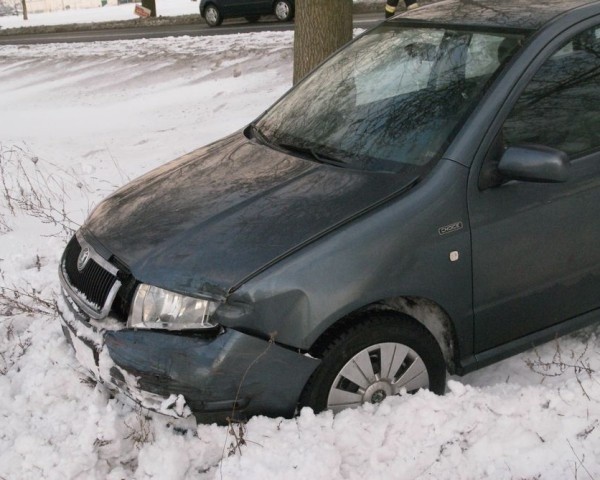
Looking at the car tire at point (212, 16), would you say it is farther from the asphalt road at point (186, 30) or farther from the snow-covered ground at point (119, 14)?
the snow-covered ground at point (119, 14)

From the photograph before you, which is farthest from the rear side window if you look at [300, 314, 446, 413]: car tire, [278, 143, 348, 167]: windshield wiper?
[300, 314, 446, 413]: car tire

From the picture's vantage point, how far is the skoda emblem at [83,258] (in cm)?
325

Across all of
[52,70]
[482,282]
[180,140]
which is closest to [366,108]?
[482,282]

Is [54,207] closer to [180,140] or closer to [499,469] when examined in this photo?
[180,140]

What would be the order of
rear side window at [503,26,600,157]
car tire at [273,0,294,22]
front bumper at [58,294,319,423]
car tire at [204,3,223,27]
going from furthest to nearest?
car tire at [204,3,223,27] < car tire at [273,0,294,22] < rear side window at [503,26,600,157] < front bumper at [58,294,319,423]

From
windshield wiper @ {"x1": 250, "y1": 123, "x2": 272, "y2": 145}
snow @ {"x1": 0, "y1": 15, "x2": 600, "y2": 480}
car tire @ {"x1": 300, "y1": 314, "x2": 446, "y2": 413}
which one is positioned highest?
windshield wiper @ {"x1": 250, "y1": 123, "x2": 272, "y2": 145}

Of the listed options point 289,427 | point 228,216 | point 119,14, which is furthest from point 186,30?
point 289,427

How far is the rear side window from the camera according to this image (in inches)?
125

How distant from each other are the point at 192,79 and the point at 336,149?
322 inches

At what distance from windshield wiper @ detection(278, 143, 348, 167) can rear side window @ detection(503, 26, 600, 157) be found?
0.73m

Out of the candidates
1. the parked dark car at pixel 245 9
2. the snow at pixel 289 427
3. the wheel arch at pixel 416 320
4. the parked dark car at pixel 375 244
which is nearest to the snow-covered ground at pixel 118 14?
the parked dark car at pixel 245 9

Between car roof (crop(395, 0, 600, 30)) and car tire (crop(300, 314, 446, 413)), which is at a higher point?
car roof (crop(395, 0, 600, 30))

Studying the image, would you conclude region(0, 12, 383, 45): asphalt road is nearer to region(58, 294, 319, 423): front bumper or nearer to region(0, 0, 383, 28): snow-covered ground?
region(0, 0, 383, 28): snow-covered ground

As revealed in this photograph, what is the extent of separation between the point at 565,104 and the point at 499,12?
621 mm
